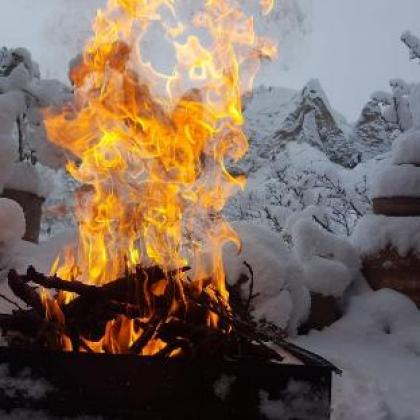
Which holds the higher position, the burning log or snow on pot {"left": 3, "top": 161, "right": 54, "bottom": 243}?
snow on pot {"left": 3, "top": 161, "right": 54, "bottom": 243}

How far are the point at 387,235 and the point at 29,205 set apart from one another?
5.81 meters

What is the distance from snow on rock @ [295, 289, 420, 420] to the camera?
4.28m

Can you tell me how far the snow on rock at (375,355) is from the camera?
14.0ft

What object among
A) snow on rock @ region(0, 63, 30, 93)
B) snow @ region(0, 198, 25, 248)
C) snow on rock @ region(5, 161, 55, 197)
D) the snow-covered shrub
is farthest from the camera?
the snow-covered shrub

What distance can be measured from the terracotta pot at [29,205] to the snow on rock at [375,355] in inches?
197

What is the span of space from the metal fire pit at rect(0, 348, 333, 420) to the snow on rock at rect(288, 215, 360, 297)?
483cm

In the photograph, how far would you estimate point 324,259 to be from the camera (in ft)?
25.0

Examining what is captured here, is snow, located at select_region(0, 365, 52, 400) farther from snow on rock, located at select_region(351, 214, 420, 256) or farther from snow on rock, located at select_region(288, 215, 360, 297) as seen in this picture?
snow on rock, located at select_region(351, 214, 420, 256)

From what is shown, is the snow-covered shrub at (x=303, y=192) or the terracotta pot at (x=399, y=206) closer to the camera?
the terracotta pot at (x=399, y=206)

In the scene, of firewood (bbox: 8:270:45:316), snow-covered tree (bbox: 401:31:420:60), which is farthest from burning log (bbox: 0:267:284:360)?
snow-covered tree (bbox: 401:31:420:60)

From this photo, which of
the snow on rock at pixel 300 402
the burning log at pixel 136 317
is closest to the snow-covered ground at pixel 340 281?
the burning log at pixel 136 317

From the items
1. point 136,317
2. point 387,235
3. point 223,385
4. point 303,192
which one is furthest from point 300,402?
point 303,192

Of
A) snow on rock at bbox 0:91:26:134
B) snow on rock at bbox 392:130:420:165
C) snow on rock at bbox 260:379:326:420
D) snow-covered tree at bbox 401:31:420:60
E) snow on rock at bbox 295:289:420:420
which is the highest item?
snow-covered tree at bbox 401:31:420:60

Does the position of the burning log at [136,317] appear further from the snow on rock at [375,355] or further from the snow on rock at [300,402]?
the snow on rock at [375,355]
